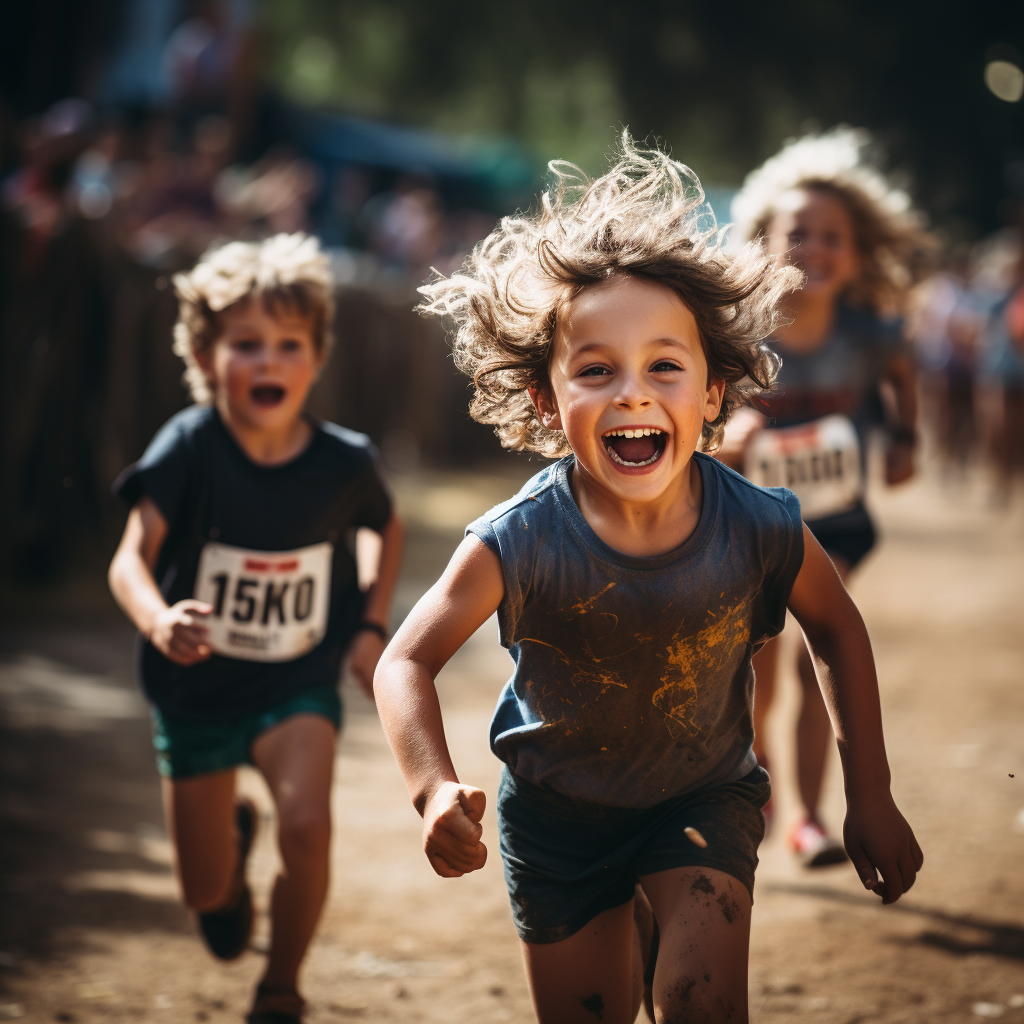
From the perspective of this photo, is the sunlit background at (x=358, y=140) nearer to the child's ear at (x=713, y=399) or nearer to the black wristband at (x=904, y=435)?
the child's ear at (x=713, y=399)

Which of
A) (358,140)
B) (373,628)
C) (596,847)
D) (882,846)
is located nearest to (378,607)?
(373,628)

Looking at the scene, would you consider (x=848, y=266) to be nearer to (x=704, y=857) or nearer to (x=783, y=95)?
(x=704, y=857)

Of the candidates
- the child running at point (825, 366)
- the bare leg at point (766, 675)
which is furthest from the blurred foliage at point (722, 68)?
the bare leg at point (766, 675)

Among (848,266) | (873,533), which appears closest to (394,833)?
(873,533)

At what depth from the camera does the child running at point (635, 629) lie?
2.20m

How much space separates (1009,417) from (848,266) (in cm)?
900

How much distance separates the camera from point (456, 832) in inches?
73.9

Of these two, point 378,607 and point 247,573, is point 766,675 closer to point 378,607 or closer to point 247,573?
point 378,607

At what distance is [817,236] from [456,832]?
9.66 feet

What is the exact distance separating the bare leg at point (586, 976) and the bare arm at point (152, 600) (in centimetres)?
92

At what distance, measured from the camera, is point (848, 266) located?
14.1ft

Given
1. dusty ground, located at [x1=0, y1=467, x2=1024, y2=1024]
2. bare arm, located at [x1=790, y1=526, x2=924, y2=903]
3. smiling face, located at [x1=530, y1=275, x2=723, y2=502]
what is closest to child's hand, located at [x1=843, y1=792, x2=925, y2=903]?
bare arm, located at [x1=790, y1=526, x2=924, y2=903]

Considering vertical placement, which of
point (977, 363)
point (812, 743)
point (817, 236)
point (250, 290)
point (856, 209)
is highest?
point (977, 363)

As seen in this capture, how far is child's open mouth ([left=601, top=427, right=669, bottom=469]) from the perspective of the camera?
7.30 ft
